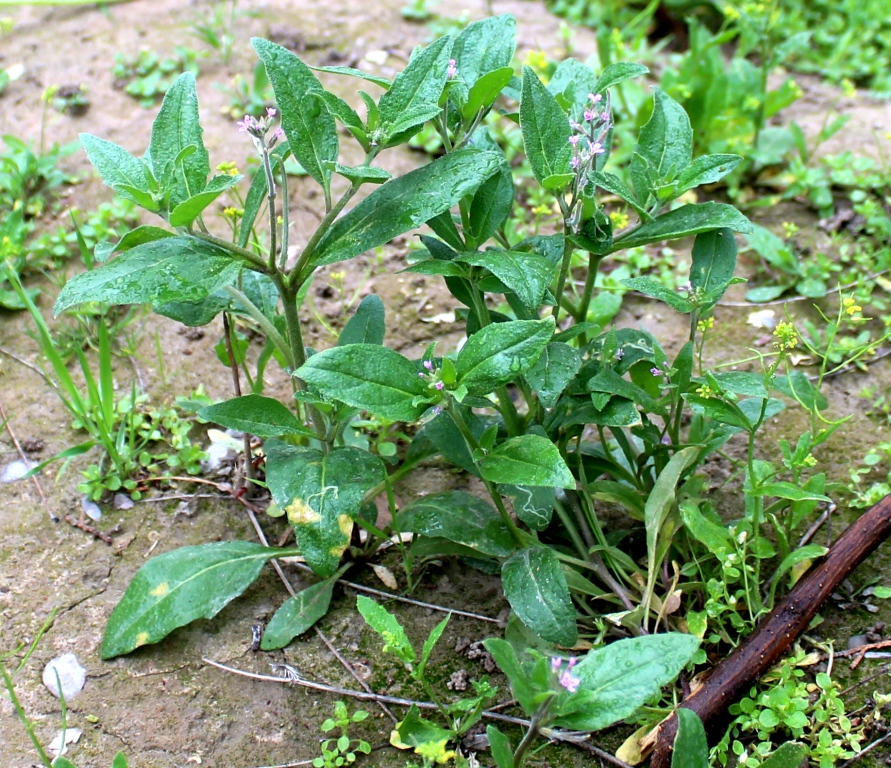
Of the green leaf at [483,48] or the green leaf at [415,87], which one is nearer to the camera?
the green leaf at [415,87]

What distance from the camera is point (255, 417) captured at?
2174mm

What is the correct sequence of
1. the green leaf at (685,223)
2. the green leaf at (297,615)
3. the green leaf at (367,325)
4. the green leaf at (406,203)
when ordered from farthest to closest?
the green leaf at (367,325), the green leaf at (297,615), the green leaf at (685,223), the green leaf at (406,203)

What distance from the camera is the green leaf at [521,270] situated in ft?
6.35

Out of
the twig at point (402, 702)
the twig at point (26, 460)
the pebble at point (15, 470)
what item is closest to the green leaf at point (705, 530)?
the twig at point (402, 702)

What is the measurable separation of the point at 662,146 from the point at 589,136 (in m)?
0.30

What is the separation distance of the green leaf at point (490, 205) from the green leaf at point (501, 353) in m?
0.34

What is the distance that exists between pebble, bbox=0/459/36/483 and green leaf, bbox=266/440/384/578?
3.04ft

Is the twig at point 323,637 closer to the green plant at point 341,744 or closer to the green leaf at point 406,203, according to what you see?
the green plant at point 341,744

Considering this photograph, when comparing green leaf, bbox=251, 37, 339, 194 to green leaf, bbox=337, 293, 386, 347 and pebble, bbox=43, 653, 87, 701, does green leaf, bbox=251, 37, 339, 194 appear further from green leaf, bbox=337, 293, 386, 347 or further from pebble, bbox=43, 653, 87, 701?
pebble, bbox=43, 653, 87, 701

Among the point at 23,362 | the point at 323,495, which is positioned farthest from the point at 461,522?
the point at 23,362

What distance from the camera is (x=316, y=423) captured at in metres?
2.26

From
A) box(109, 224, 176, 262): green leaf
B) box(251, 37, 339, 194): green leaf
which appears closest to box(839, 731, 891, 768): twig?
box(251, 37, 339, 194): green leaf

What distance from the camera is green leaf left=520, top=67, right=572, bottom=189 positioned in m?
2.07

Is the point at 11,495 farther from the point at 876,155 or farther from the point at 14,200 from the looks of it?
the point at 876,155
